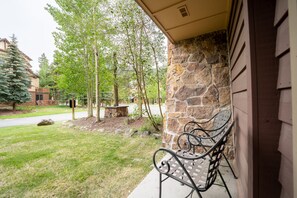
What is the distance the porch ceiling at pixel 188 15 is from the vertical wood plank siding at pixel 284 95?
1.25 meters

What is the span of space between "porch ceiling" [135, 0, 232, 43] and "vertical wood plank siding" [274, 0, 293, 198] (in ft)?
4.10

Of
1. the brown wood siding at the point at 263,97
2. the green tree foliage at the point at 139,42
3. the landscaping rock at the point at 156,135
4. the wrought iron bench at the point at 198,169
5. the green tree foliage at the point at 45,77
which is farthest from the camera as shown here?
the green tree foliage at the point at 45,77

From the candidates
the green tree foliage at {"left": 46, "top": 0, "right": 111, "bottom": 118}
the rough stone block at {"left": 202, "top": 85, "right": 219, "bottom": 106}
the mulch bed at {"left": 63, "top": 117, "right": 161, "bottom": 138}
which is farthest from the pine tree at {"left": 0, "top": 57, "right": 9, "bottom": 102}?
the rough stone block at {"left": 202, "top": 85, "right": 219, "bottom": 106}

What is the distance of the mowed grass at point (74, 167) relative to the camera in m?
1.93

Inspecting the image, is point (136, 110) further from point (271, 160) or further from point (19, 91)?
point (19, 91)

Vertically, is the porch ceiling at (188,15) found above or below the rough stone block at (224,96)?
above

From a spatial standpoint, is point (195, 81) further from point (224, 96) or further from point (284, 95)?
point (284, 95)

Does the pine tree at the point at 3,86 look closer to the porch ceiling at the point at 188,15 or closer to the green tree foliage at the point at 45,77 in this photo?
the green tree foliage at the point at 45,77

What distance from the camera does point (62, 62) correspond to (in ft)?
24.0

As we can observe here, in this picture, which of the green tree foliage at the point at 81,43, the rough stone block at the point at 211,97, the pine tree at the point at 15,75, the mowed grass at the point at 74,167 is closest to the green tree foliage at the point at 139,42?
the green tree foliage at the point at 81,43

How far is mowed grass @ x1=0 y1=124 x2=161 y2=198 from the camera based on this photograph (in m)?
1.93

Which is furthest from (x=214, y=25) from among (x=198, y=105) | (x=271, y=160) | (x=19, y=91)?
(x=19, y=91)

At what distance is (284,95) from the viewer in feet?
2.16

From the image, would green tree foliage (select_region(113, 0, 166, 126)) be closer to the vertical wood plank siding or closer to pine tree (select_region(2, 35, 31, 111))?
the vertical wood plank siding
